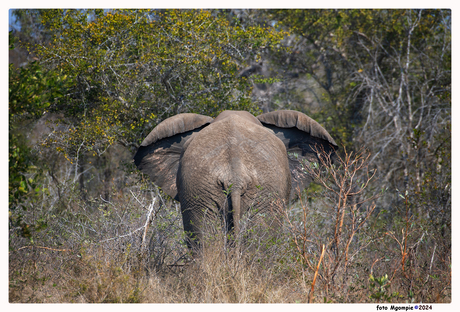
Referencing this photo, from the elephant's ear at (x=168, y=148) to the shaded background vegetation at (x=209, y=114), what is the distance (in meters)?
0.44

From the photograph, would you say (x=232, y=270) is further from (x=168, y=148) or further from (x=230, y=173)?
(x=168, y=148)

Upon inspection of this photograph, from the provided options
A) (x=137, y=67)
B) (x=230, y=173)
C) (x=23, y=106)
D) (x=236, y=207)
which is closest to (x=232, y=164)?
(x=230, y=173)

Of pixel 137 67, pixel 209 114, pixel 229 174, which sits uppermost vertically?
pixel 137 67

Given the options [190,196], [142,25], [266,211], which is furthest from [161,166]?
[142,25]

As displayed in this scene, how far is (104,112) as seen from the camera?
795 centimetres

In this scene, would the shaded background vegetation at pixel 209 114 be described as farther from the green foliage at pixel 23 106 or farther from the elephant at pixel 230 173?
the elephant at pixel 230 173

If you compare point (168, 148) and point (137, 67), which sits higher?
point (137, 67)

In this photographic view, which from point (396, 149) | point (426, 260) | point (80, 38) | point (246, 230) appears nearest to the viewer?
point (246, 230)

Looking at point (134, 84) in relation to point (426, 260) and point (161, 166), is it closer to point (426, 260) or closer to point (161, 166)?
point (161, 166)

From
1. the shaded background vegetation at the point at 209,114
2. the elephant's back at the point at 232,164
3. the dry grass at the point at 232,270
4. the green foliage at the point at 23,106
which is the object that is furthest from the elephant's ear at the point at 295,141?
the green foliage at the point at 23,106

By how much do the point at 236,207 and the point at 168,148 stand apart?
63.8 inches

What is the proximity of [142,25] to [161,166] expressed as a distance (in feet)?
10.4

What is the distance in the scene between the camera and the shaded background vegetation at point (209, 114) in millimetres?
4547

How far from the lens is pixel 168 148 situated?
5797 mm
